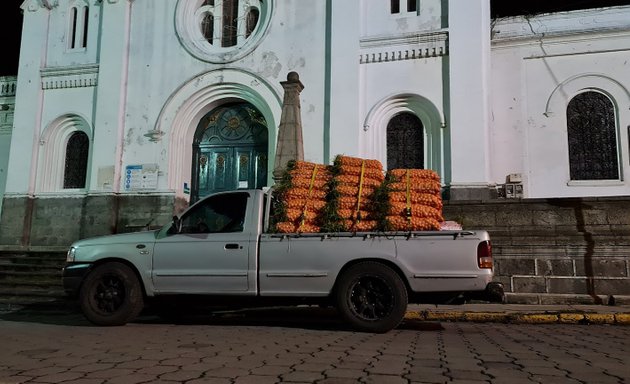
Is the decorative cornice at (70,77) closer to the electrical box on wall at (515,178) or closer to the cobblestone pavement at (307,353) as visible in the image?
the cobblestone pavement at (307,353)

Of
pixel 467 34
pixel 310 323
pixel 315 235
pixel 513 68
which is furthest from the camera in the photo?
pixel 513 68

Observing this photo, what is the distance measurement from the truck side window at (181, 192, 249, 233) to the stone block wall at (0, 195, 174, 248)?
734 centimetres

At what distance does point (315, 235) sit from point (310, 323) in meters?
1.58

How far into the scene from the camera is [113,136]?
14719 mm

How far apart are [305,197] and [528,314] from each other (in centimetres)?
377

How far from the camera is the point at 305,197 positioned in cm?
669

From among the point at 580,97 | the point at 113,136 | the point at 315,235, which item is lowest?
the point at 315,235

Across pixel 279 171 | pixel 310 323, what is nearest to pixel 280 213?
pixel 310 323

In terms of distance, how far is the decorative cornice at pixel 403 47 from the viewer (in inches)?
522

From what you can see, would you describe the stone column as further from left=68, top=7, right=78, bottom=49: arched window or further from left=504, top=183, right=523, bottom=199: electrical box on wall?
left=68, top=7, right=78, bottom=49: arched window

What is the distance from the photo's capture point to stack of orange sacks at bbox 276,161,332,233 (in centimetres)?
654

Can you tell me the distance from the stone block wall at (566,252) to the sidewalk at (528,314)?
45 centimetres

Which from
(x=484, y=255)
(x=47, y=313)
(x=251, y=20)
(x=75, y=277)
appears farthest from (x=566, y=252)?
(x=251, y=20)

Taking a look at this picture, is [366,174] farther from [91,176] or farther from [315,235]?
[91,176]
